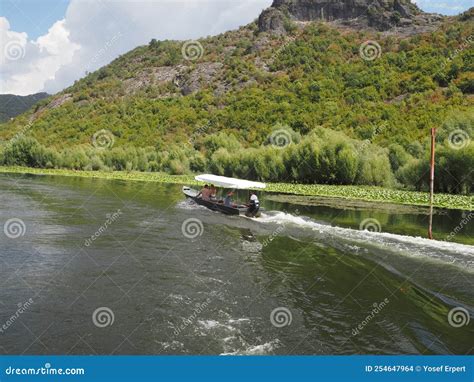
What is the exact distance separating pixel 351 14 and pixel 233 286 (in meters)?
143

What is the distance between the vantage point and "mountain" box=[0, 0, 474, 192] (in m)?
57.0

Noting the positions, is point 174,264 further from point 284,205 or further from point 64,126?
point 64,126

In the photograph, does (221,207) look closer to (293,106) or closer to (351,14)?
(293,106)

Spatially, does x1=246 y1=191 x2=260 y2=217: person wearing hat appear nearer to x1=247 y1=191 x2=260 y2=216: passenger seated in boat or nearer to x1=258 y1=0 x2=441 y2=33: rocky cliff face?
x1=247 y1=191 x2=260 y2=216: passenger seated in boat

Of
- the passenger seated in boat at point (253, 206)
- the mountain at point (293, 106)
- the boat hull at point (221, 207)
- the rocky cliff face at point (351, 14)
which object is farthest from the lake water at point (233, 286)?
the rocky cliff face at point (351, 14)

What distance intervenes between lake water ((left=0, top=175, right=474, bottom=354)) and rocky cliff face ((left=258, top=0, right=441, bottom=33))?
111082mm

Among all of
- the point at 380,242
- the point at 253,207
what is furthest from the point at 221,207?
the point at 380,242

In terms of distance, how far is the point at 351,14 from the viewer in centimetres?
14188

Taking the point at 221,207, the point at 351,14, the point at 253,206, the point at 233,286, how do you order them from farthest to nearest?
the point at 351,14 → the point at 221,207 → the point at 253,206 → the point at 233,286

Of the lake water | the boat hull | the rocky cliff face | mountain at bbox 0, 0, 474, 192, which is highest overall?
the rocky cliff face

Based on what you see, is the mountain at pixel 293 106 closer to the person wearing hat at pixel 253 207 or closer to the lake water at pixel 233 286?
the person wearing hat at pixel 253 207

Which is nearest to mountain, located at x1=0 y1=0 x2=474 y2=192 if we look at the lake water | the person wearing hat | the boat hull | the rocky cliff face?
the rocky cliff face

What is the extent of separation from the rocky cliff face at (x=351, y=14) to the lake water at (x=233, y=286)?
111m

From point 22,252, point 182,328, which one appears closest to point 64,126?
point 22,252
